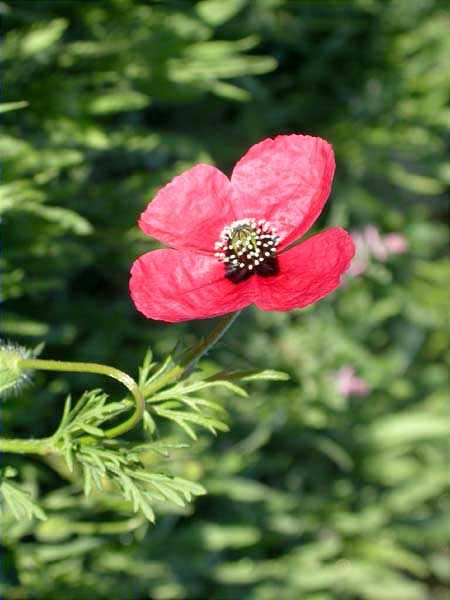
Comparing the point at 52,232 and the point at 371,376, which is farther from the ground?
the point at 52,232

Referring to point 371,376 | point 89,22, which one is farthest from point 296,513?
point 89,22

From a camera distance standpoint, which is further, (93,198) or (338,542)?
(338,542)

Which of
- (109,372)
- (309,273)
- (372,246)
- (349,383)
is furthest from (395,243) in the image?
(109,372)

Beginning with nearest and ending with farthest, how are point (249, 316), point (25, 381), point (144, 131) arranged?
point (25, 381)
point (144, 131)
point (249, 316)

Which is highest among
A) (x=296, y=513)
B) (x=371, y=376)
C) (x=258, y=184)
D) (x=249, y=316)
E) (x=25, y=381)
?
(x=258, y=184)

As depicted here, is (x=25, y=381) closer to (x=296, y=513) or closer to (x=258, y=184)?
(x=258, y=184)

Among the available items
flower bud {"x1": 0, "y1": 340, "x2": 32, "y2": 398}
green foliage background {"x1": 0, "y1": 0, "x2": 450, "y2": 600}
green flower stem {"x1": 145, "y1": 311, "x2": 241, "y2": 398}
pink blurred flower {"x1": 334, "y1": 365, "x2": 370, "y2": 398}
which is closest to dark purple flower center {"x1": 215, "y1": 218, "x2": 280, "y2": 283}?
green flower stem {"x1": 145, "y1": 311, "x2": 241, "y2": 398}

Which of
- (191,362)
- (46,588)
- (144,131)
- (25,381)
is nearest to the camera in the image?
(191,362)

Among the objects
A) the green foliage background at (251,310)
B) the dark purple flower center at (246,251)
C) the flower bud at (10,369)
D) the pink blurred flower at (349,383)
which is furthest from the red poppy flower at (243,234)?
the pink blurred flower at (349,383)
